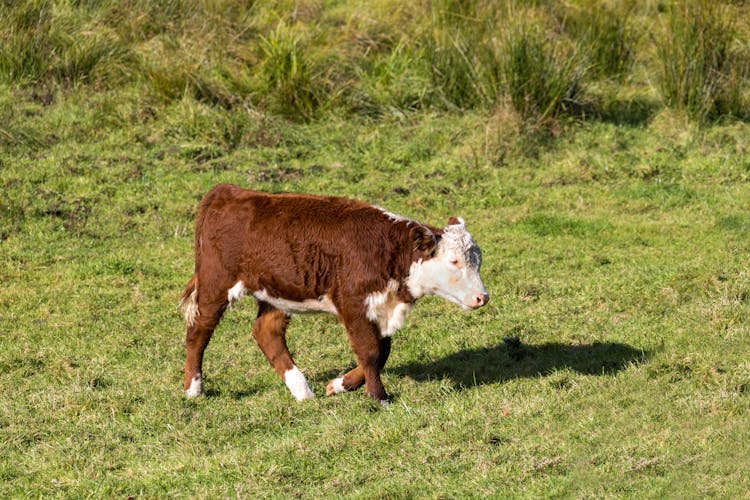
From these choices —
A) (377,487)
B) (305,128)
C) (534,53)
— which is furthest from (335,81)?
(377,487)

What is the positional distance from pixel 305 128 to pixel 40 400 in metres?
6.88

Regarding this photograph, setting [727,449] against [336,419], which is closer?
[727,449]

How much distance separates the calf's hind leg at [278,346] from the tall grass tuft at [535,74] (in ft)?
20.8

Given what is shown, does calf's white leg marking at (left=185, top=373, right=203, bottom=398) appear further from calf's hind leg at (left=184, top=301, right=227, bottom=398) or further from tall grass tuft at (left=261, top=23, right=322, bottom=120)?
tall grass tuft at (left=261, top=23, right=322, bottom=120)

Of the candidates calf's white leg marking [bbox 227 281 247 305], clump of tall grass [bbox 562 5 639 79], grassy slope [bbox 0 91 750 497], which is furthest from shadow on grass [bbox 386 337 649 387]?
clump of tall grass [bbox 562 5 639 79]

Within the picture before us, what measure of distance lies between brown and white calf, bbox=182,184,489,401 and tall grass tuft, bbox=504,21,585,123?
6.26 meters

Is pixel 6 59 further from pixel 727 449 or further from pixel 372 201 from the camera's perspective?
pixel 727 449

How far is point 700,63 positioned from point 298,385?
7998 millimetres

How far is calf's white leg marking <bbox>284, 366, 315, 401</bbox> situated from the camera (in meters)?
7.61

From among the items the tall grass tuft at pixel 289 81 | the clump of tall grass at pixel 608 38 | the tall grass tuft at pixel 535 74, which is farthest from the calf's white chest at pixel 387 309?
the clump of tall grass at pixel 608 38

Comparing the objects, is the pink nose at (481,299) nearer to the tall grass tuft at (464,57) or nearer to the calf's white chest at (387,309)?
the calf's white chest at (387,309)

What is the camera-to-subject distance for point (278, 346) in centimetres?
787

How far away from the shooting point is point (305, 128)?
14.0 meters

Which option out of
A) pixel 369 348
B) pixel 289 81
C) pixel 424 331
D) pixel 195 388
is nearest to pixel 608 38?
pixel 289 81
